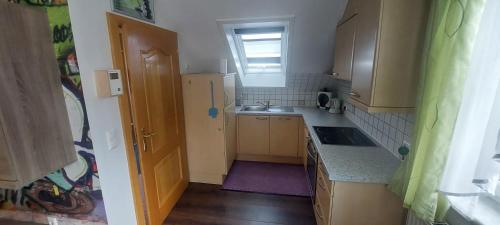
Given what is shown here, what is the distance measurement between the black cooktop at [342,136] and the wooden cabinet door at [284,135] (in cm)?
76

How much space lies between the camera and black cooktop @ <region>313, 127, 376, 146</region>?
1942mm

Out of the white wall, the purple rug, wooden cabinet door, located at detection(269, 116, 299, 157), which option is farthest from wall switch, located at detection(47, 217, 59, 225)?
wooden cabinet door, located at detection(269, 116, 299, 157)

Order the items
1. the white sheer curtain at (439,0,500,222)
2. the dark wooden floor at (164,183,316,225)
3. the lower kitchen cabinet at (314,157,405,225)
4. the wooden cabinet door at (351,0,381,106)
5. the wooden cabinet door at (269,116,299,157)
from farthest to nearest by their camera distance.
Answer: the wooden cabinet door at (269,116,299,157) → the dark wooden floor at (164,183,316,225) → the lower kitchen cabinet at (314,157,405,225) → the wooden cabinet door at (351,0,381,106) → the white sheer curtain at (439,0,500,222)

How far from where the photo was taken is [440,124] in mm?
928

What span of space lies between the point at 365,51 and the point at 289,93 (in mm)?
2194

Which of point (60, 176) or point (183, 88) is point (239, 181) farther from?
point (60, 176)

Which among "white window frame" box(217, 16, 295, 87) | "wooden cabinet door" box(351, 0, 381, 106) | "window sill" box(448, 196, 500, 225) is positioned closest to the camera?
"window sill" box(448, 196, 500, 225)

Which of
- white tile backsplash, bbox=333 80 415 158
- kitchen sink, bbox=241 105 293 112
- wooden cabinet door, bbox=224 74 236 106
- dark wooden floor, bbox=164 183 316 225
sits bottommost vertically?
dark wooden floor, bbox=164 183 316 225

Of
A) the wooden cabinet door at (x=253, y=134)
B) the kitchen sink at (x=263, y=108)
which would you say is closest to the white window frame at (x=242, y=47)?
the kitchen sink at (x=263, y=108)

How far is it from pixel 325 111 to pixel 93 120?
294 cm

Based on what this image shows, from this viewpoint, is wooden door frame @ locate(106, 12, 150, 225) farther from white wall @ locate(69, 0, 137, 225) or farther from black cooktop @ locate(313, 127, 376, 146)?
black cooktop @ locate(313, 127, 376, 146)

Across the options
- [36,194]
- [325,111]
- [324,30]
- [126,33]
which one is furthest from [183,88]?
[325,111]

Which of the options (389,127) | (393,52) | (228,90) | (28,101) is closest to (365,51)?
(393,52)

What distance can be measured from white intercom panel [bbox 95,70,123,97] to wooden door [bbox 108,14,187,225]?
139 mm
